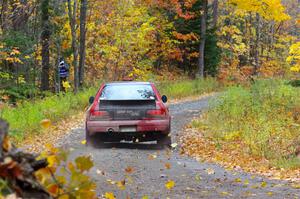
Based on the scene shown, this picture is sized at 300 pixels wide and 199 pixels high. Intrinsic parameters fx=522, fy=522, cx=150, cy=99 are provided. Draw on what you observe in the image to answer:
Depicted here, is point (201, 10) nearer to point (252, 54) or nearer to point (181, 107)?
point (181, 107)

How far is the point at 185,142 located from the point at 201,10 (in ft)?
73.0

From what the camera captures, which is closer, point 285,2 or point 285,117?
point 285,117

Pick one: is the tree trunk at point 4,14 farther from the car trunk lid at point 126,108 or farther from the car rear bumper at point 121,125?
the car rear bumper at point 121,125

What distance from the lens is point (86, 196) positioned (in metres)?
3.44

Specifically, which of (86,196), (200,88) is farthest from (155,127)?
(200,88)

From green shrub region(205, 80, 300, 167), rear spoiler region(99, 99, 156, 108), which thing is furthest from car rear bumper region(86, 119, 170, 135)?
green shrub region(205, 80, 300, 167)

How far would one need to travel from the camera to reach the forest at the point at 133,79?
226 inches

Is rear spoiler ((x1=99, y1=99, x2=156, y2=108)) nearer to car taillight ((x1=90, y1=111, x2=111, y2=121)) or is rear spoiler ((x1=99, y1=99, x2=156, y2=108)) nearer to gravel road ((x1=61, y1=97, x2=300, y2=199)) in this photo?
car taillight ((x1=90, y1=111, x2=111, y2=121))

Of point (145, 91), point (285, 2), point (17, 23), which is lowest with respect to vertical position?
point (145, 91)

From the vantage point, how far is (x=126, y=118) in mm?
11953

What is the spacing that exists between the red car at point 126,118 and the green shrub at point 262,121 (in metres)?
2.29

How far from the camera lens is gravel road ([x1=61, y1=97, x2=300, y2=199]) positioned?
7914 mm

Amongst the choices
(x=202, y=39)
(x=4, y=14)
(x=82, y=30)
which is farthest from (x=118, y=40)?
(x=4, y=14)

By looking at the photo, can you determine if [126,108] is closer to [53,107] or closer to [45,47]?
[53,107]
